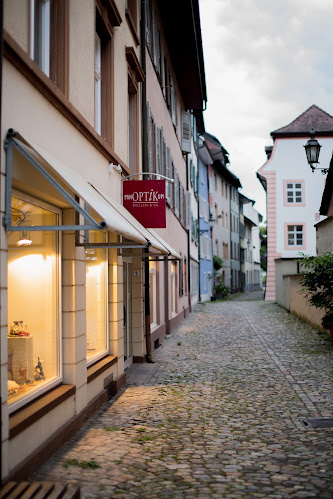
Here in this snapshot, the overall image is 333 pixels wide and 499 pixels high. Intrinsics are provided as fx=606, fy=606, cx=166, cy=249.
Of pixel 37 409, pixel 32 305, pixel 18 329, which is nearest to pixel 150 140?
pixel 32 305

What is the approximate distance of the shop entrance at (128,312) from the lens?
451 inches

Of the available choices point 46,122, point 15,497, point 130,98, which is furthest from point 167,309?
point 15,497

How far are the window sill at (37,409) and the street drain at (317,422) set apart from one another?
2.64m

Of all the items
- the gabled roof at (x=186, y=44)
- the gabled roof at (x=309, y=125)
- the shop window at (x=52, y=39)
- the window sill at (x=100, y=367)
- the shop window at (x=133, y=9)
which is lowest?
the window sill at (x=100, y=367)

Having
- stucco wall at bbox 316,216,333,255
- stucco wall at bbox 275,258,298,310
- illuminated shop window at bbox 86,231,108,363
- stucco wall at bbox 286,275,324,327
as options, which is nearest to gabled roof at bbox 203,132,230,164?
stucco wall at bbox 275,258,298,310

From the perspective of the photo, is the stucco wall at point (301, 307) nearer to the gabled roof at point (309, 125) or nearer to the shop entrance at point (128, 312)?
the shop entrance at point (128, 312)

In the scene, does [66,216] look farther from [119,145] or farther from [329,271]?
[329,271]

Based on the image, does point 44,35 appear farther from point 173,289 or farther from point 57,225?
point 173,289

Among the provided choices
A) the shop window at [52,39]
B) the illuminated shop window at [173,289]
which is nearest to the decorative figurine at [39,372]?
the shop window at [52,39]

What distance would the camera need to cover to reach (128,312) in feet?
38.7

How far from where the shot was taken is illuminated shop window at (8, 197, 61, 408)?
5.38 meters

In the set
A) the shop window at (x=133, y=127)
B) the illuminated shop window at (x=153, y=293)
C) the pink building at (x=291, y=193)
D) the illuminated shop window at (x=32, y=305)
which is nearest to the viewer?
the illuminated shop window at (x=32, y=305)

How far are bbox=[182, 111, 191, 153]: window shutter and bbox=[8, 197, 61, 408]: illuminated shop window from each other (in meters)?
17.4

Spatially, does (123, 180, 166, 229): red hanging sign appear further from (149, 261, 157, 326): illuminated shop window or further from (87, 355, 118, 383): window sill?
(149, 261, 157, 326): illuminated shop window
